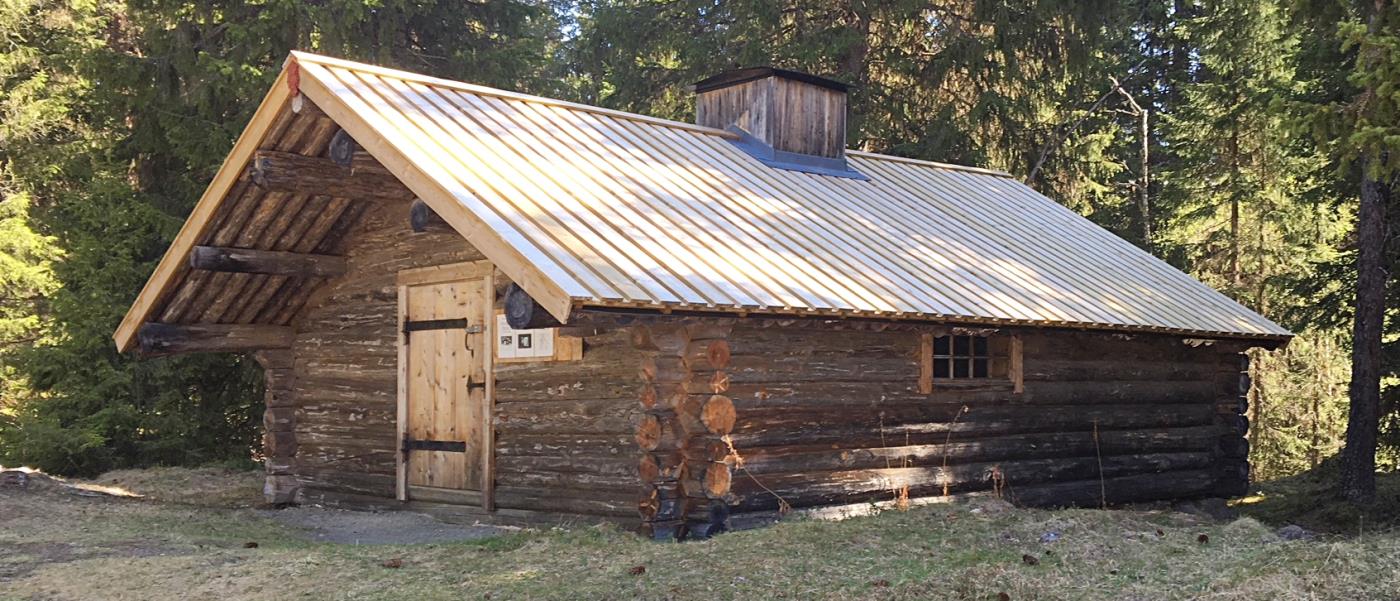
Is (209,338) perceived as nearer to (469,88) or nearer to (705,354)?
(469,88)

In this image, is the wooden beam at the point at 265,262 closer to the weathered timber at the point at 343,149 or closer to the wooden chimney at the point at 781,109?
the weathered timber at the point at 343,149

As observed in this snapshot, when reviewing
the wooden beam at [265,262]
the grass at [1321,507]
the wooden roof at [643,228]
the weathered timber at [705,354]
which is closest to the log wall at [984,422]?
the weathered timber at [705,354]

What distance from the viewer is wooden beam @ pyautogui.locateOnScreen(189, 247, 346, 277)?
1283cm

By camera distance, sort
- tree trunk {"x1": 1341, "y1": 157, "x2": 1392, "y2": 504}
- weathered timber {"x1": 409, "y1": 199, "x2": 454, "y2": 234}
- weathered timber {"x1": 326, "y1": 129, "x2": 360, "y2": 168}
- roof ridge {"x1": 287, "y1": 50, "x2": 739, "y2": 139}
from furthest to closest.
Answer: tree trunk {"x1": 1341, "y1": 157, "x2": 1392, "y2": 504} → roof ridge {"x1": 287, "y1": 50, "x2": 739, "y2": 139} → weathered timber {"x1": 326, "y1": 129, "x2": 360, "y2": 168} → weathered timber {"x1": 409, "y1": 199, "x2": 454, "y2": 234}

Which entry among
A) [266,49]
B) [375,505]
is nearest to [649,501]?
[375,505]

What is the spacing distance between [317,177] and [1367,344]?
1247 cm

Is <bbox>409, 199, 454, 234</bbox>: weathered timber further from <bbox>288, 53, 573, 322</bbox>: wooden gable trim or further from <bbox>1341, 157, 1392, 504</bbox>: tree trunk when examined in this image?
<bbox>1341, 157, 1392, 504</bbox>: tree trunk

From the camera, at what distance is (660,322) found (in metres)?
9.86

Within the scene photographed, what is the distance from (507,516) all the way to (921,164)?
Result: 9.05 metres

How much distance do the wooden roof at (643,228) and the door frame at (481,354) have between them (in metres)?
1.26

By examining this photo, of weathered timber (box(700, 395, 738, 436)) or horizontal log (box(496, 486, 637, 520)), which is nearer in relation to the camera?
weathered timber (box(700, 395, 738, 436))

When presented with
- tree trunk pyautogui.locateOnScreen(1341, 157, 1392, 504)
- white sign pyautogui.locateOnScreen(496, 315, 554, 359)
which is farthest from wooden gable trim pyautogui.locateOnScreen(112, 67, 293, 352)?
tree trunk pyautogui.locateOnScreen(1341, 157, 1392, 504)

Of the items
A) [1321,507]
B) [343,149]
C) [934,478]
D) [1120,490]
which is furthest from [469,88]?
[1321,507]

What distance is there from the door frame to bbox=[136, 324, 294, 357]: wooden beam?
2.15 metres
